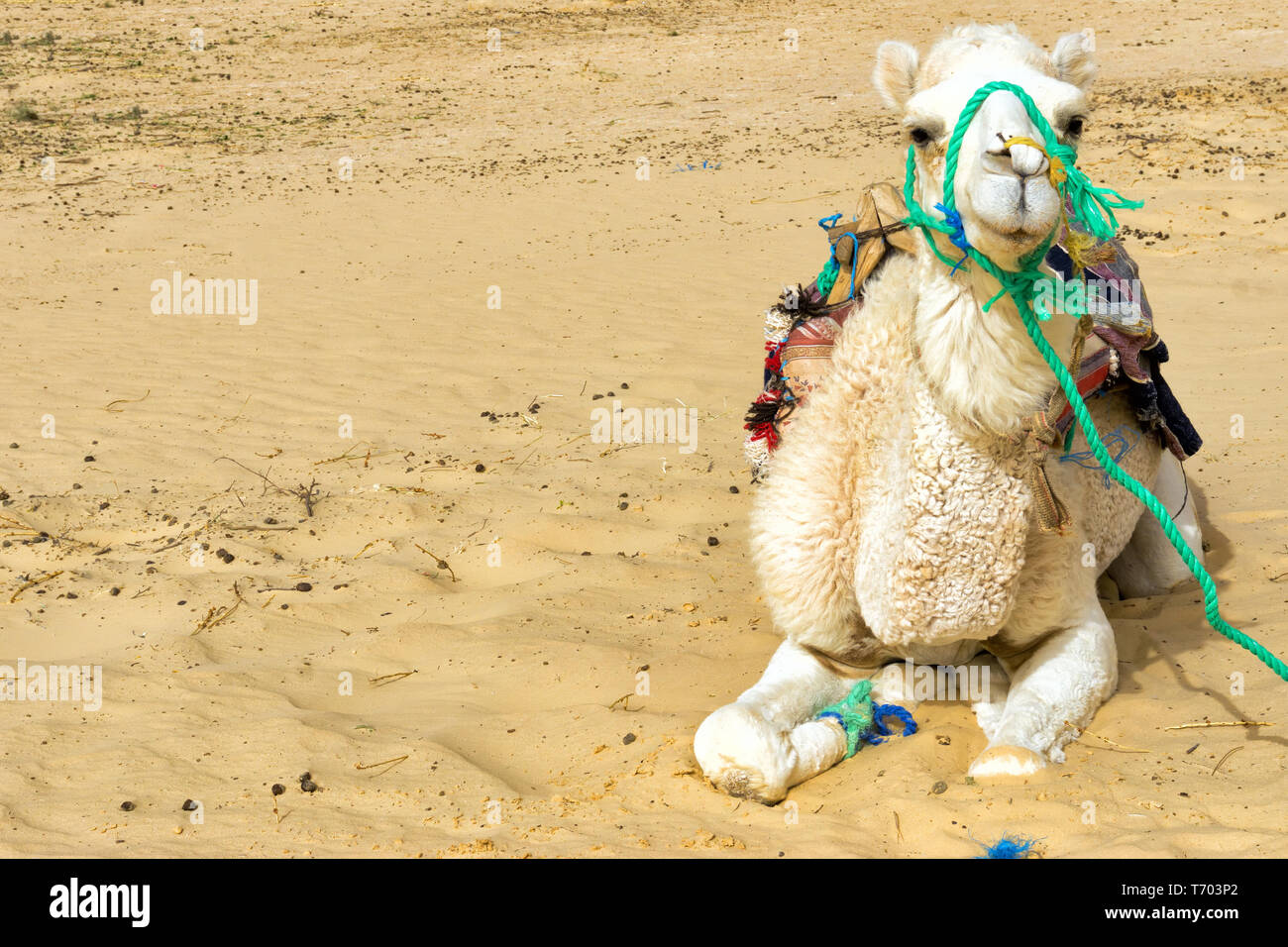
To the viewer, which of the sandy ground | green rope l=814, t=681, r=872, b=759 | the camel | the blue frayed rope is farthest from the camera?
green rope l=814, t=681, r=872, b=759

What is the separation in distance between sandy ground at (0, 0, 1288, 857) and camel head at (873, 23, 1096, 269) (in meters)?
1.62

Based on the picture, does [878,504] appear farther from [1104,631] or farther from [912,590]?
[1104,631]

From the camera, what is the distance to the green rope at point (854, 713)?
3.90 m

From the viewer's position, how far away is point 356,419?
7.77 m

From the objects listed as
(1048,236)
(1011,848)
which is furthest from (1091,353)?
(1011,848)

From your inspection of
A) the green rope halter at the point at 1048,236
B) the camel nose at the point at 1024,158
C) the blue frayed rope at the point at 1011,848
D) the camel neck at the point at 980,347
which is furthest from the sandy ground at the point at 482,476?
the camel nose at the point at 1024,158

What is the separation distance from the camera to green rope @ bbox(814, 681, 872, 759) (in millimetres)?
3896

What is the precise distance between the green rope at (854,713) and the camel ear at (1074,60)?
198 centimetres
